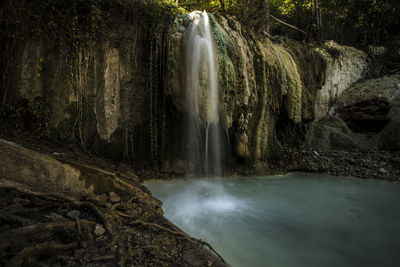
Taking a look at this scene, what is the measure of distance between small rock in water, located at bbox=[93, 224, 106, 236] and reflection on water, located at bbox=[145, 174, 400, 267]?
132cm

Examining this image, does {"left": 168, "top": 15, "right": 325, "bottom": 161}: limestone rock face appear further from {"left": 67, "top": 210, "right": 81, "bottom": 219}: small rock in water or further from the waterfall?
{"left": 67, "top": 210, "right": 81, "bottom": 219}: small rock in water

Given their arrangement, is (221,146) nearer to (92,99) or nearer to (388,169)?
(92,99)

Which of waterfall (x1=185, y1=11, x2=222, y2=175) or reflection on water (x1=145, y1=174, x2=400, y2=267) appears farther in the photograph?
waterfall (x1=185, y1=11, x2=222, y2=175)

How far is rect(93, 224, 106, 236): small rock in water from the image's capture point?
5.87 feet

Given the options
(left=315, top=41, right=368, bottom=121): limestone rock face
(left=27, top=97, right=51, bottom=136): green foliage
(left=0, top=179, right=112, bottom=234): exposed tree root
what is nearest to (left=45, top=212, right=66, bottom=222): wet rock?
(left=0, top=179, right=112, bottom=234): exposed tree root

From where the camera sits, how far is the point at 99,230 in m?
1.82

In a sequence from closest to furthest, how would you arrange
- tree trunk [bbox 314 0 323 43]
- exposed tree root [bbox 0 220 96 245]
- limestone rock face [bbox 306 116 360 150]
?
1. exposed tree root [bbox 0 220 96 245]
2. limestone rock face [bbox 306 116 360 150]
3. tree trunk [bbox 314 0 323 43]

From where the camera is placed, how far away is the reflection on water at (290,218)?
2.45 metres

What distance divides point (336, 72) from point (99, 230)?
12563 millimetres

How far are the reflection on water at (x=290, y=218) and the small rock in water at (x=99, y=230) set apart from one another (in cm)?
132

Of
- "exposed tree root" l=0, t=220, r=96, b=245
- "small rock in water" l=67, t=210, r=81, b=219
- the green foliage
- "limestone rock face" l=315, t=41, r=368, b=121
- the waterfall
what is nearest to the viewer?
"exposed tree root" l=0, t=220, r=96, b=245

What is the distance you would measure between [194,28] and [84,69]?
288 centimetres

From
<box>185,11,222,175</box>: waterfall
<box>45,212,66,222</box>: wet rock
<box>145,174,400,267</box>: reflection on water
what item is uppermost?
<box>185,11,222,175</box>: waterfall

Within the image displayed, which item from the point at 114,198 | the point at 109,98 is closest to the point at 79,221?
the point at 114,198
